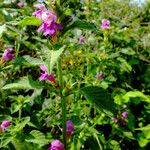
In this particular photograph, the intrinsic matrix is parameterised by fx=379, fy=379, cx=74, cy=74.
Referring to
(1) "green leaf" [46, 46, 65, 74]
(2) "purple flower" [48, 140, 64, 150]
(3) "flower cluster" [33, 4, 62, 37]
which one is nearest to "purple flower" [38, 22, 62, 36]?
(3) "flower cluster" [33, 4, 62, 37]

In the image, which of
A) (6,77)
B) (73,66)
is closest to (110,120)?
(73,66)

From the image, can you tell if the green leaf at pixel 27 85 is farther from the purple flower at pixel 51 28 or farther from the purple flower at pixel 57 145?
the purple flower at pixel 57 145

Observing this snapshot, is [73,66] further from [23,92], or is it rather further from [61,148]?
[61,148]

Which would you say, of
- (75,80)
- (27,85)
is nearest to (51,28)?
(27,85)

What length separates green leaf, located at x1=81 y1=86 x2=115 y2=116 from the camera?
152 cm

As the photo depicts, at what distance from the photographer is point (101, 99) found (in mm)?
Result: 1541

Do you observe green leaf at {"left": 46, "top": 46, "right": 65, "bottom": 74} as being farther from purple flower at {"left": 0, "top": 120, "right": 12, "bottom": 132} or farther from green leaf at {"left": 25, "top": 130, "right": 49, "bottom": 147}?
purple flower at {"left": 0, "top": 120, "right": 12, "bottom": 132}

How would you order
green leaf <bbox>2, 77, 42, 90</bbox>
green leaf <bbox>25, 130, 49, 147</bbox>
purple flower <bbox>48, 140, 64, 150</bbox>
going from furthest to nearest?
green leaf <bbox>25, 130, 49, 147</bbox>, purple flower <bbox>48, 140, 64, 150</bbox>, green leaf <bbox>2, 77, 42, 90</bbox>

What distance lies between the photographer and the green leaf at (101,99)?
1520 millimetres

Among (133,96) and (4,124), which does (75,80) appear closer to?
(4,124)

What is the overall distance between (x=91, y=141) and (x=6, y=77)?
1051 mm

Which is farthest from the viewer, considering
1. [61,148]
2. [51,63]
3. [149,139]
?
[149,139]

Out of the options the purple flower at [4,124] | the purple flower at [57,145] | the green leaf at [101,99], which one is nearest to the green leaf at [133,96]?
the purple flower at [4,124]

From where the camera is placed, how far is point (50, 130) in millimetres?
2643
